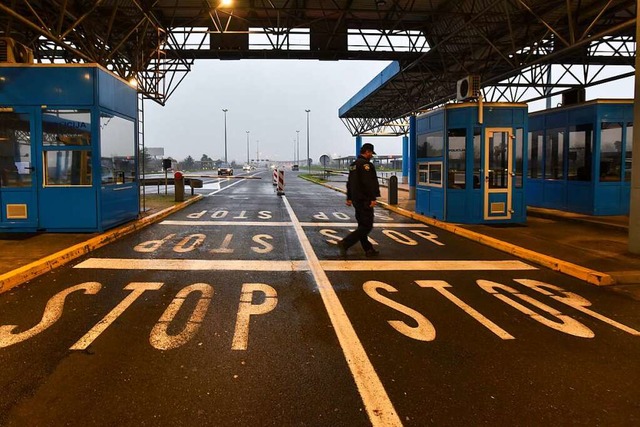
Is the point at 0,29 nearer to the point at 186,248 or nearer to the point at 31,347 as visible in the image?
the point at 186,248

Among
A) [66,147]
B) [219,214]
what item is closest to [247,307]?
[66,147]

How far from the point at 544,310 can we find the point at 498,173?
24.9 ft

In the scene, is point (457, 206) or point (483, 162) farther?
point (457, 206)

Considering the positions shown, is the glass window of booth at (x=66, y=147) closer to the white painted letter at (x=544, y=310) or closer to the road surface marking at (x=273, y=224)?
the road surface marking at (x=273, y=224)

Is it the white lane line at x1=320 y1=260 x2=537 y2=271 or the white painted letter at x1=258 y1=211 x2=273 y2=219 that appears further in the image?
the white painted letter at x1=258 y1=211 x2=273 y2=219

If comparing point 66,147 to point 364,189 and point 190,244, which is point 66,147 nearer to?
point 190,244

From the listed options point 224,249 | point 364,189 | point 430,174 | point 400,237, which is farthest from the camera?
point 430,174

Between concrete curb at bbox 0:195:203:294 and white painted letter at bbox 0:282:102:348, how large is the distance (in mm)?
818

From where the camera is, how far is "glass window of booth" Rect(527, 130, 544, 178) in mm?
16375

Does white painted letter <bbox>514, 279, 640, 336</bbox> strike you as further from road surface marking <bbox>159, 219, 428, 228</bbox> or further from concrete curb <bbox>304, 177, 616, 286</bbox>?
road surface marking <bbox>159, 219, 428, 228</bbox>

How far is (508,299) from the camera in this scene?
20.1ft

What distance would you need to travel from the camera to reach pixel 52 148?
10.0 m

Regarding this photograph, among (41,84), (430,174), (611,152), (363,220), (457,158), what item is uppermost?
(41,84)

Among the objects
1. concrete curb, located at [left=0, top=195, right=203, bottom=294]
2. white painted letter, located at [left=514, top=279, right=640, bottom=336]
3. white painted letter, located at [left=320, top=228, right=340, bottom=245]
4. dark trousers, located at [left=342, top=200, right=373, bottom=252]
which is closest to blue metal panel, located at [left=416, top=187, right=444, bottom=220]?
white painted letter, located at [left=320, top=228, right=340, bottom=245]
